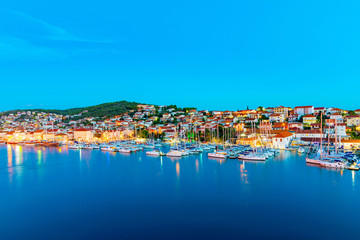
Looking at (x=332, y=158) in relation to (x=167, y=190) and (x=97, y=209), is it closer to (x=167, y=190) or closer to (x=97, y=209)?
(x=167, y=190)

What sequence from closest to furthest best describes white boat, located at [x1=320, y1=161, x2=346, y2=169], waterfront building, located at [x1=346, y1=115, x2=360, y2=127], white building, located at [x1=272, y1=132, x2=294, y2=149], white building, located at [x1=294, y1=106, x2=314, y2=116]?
white boat, located at [x1=320, y1=161, x2=346, y2=169] < white building, located at [x1=272, y1=132, x2=294, y2=149] < waterfront building, located at [x1=346, y1=115, x2=360, y2=127] < white building, located at [x1=294, y1=106, x2=314, y2=116]

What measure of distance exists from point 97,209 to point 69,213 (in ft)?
2.56

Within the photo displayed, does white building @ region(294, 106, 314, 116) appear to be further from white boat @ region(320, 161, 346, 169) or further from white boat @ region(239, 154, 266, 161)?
white boat @ region(320, 161, 346, 169)

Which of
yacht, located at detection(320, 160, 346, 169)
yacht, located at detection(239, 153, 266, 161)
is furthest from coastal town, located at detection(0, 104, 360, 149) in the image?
yacht, located at detection(320, 160, 346, 169)

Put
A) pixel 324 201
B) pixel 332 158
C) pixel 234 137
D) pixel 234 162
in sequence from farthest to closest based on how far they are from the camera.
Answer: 1. pixel 234 137
2. pixel 234 162
3. pixel 332 158
4. pixel 324 201

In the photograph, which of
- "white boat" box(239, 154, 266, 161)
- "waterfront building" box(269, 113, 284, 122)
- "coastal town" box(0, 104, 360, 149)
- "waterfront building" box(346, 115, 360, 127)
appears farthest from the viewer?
"waterfront building" box(269, 113, 284, 122)

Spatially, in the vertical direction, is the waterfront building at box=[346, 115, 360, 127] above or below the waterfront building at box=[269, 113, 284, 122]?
below

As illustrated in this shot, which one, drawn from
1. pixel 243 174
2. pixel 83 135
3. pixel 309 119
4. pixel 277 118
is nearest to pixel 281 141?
pixel 243 174

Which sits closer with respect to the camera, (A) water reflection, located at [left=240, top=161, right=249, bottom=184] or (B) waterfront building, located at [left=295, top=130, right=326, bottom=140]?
(A) water reflection, located at [left=240, top=161, right=249, bottom=184]

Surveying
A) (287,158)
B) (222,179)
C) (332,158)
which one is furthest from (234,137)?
(222,179)

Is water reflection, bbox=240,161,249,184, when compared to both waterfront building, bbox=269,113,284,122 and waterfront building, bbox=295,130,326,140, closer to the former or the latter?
waterfront building, bbox=295,130,326,140

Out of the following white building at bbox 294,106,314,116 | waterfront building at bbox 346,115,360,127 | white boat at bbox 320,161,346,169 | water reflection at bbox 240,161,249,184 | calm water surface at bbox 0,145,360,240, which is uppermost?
white building at bbox 294,106,314,116

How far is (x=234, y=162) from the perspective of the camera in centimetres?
1560

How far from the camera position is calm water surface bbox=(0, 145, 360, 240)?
6.63m
